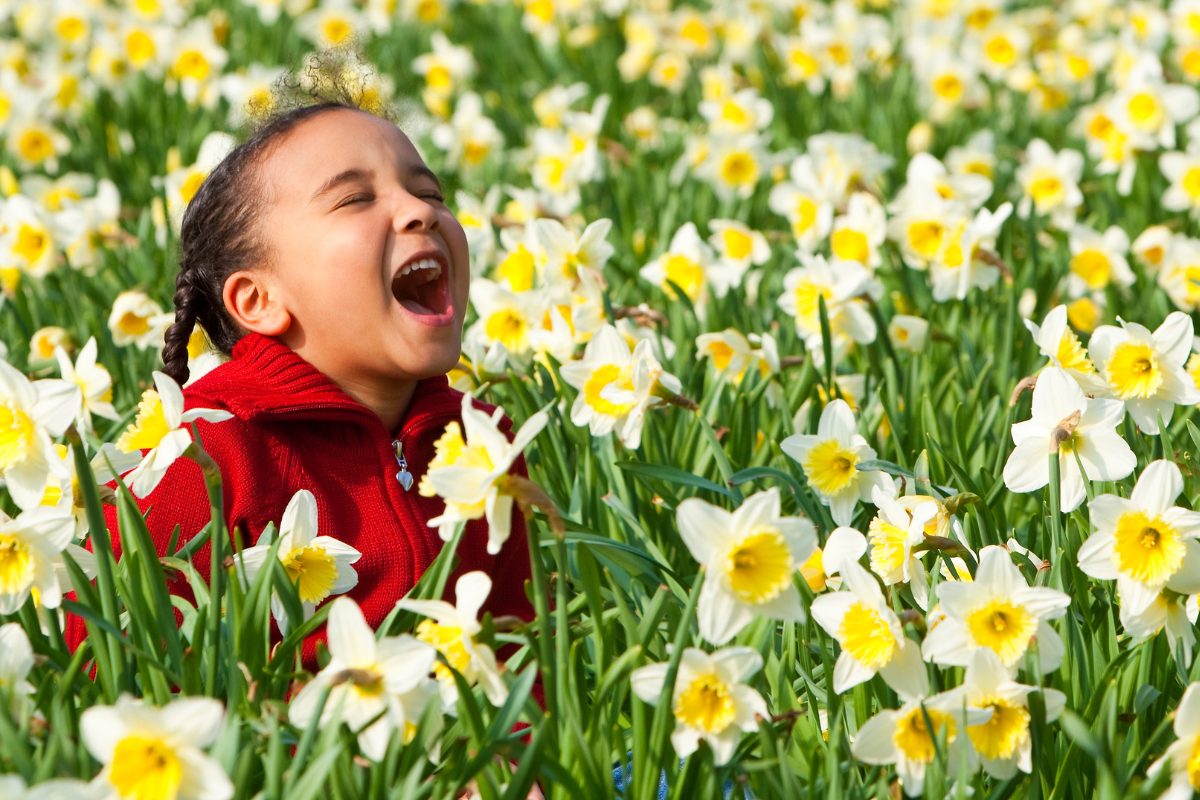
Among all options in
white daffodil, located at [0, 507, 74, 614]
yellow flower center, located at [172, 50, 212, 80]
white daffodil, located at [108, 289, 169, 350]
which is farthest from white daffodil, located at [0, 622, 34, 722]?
yellow flower center, located at [172, 50, 212, 80]

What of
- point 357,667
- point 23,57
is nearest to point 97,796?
point 357,667

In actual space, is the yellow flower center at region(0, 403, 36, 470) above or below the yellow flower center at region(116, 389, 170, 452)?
above

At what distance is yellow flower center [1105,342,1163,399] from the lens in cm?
215

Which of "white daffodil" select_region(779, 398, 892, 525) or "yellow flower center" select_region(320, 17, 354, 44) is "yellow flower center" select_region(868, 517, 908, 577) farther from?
"yellow flower center" select_region(320, 17, 354, 44)

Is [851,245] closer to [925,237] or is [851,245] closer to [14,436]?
[925,237]

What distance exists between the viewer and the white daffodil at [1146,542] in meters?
1.76

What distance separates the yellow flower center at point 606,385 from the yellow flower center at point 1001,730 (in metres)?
0.76

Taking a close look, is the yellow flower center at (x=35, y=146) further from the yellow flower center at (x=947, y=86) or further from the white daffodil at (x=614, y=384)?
the white daffodil at (x=614, y=384)

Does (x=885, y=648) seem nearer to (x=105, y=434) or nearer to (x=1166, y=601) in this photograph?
(x=1166, y=601)

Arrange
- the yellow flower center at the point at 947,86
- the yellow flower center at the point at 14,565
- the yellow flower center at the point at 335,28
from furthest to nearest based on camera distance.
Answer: the yellow flower center at the point at 335,28, the yellow flower center at the point at 947,86, the yellow flower center at the point at 14,565

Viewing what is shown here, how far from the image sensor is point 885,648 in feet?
5.49

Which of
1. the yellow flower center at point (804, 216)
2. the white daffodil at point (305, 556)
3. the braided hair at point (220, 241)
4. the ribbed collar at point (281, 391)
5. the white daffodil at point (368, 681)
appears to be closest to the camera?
the white daffodil at point (368, 681)

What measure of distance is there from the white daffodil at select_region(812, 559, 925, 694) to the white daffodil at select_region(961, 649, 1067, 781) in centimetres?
7

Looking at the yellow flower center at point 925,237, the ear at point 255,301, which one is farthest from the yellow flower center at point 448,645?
the yellow flower center at point 925,237
